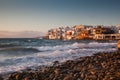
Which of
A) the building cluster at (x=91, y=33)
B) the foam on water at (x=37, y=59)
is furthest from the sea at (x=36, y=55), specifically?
the building cluster at (x=91, y=33)

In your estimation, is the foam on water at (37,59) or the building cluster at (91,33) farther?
the building cluster at (91,33)

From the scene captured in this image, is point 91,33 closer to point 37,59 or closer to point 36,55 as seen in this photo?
point 36,55

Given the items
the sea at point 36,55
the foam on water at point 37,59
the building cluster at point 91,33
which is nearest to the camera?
the foam on water at point 37,59

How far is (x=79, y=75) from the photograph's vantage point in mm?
6406

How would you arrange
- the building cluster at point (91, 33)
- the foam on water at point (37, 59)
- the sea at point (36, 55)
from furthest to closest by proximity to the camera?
the building cluster at point (91, 33), the sea at point (36, 55), the foam on water at point (37, 59)

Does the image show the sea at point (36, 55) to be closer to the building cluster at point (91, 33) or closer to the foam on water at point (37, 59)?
the foam on water at point (37, 59)

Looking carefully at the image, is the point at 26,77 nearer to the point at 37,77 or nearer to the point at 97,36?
the point at 37,77

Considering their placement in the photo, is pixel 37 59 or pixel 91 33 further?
pixel 91 33

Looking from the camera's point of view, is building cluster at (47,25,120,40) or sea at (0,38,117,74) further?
building cluster at (47,25,120,40)

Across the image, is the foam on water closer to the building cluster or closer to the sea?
the sea

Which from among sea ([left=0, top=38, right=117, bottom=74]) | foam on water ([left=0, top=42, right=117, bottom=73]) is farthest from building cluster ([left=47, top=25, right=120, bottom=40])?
foam on water ([left=0, top=42, right=117, bottom=73])

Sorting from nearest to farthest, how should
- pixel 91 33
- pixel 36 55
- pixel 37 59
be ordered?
pixel 37 59, pixel 36 55, pixel 91 33

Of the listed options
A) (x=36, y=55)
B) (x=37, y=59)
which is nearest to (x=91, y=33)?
(x=36, y=55)

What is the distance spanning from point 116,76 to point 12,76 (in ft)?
9.71
